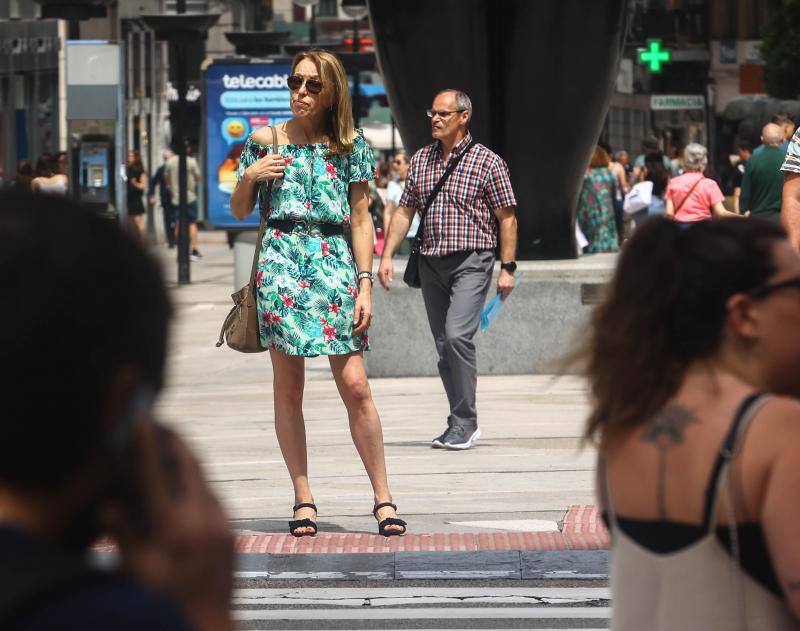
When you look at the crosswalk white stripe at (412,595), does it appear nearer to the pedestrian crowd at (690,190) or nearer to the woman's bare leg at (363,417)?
the woman's bare leg at (363,417)

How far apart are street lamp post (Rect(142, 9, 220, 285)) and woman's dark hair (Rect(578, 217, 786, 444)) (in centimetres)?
1977

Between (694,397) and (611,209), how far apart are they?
52.0 ft

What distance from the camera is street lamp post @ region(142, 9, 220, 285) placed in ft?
72.6

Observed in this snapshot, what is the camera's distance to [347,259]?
7066 mm

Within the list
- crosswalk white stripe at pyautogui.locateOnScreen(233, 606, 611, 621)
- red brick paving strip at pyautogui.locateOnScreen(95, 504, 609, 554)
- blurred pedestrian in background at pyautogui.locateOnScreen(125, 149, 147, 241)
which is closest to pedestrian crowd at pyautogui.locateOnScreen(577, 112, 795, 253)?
red brick paving strip at pyautogui.locateOnScreen(95, 504, 609, 554)

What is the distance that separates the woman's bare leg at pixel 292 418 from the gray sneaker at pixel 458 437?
238cm

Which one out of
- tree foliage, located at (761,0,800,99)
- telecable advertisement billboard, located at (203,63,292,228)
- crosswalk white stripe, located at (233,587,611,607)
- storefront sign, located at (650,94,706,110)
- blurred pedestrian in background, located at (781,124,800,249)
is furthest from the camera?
tree foliage, located at (761,0,800,99)

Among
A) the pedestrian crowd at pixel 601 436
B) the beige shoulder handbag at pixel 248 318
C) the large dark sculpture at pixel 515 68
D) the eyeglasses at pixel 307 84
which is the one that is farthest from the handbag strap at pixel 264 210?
the large dark sculpture at pixel 515 68

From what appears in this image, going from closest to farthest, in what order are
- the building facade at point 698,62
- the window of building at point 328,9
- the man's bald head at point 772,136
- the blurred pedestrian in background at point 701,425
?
the blurred pedestrian in background at point 701,425
the man's bald head at point 772,136
the building facade at point 698,62
the window of building at point 328,9

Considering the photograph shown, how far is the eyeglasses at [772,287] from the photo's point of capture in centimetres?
264

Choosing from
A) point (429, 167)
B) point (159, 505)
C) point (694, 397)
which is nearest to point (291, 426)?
point (429, 167)

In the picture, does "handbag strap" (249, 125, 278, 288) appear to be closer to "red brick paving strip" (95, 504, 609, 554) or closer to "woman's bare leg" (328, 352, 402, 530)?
"woman's bare leg" (328, 352, 402, 530)

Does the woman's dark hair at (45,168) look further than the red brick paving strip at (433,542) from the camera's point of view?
Yes

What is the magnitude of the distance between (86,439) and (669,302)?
4.02 ft
